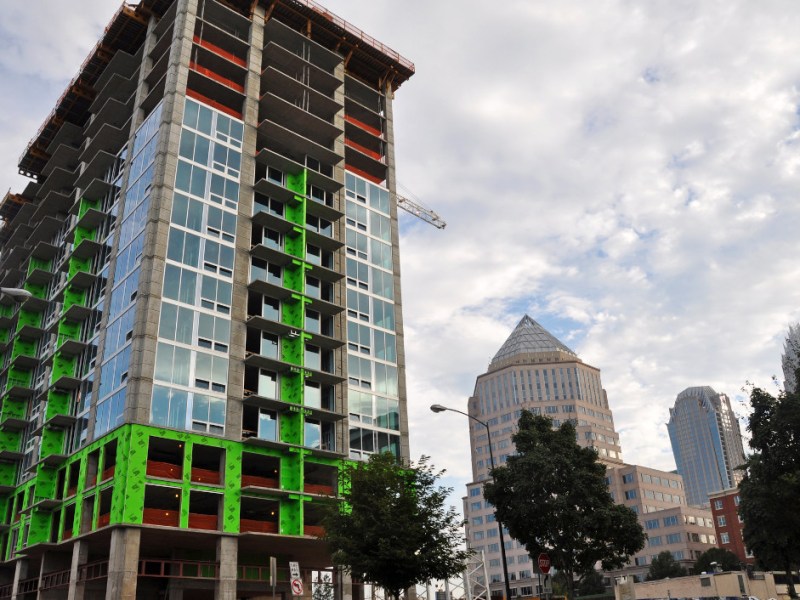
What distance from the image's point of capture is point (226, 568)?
4616cm

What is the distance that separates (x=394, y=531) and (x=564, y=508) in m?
12.3

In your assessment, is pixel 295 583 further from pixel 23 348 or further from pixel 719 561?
pixel 719 561

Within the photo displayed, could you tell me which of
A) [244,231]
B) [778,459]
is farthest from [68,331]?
[778,459]

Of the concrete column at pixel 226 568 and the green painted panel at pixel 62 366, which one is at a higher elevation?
the green painted panel at pixel 62 366

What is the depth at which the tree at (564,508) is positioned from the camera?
141ft

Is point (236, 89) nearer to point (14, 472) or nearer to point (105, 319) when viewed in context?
point (105, 319)

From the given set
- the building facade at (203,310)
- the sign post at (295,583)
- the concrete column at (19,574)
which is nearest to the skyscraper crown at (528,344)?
the building facade at (203,310)

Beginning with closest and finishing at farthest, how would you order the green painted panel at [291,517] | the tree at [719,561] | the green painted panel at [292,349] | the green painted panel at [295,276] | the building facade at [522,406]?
the green painted panel at [291,517] → the green painted panel at [292,349] → the green painted panel at [295,276] → the tree at [719,561] → the building facade at [522,406]

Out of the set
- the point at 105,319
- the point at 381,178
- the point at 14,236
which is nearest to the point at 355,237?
the point at 381,178

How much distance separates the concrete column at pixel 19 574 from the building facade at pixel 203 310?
22cm

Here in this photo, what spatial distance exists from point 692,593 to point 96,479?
68.9 m

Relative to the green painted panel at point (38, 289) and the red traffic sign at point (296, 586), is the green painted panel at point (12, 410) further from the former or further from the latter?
the red traffic sign at point (296, 586)

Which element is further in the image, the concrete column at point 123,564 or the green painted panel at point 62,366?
the green painted panel at point 62,366

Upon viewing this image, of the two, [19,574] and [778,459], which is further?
[19,574]
